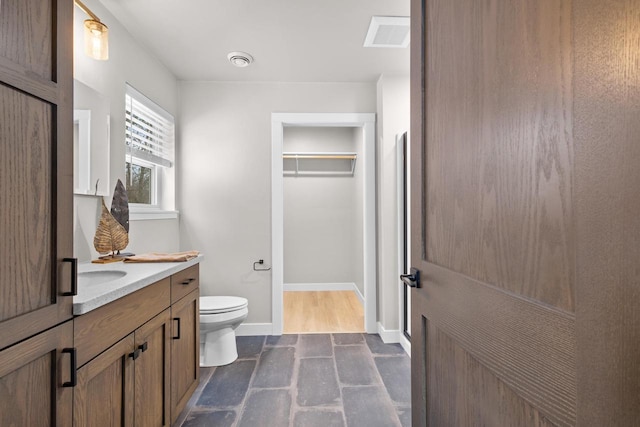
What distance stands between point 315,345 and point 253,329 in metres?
0.64

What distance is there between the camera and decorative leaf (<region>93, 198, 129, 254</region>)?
183 cm

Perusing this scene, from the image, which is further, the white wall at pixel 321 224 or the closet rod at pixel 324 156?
the white wall at pixel 321 224

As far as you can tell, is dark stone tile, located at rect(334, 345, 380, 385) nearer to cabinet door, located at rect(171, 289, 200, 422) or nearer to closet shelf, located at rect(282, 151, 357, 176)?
cabinet door, located at rect(171, 289, 200, 422)

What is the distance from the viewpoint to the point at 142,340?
1.40 m

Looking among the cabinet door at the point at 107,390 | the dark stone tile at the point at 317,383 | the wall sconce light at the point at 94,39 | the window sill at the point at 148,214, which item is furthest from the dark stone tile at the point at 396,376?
the wall sconce light at the point at 94,39

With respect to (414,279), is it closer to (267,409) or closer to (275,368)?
(267,409)

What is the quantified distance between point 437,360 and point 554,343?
52 centimetres

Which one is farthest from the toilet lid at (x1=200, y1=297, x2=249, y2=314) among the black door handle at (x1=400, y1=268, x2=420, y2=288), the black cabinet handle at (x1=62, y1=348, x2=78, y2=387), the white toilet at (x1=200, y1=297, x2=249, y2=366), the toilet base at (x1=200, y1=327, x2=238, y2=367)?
the black door handle at (x1=400, y1=268, x2=420, y2=288)

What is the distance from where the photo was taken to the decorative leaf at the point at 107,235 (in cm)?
183

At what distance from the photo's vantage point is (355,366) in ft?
8.21

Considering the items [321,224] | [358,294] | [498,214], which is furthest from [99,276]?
[321,224]

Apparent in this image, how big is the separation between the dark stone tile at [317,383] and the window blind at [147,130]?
203 centimetres

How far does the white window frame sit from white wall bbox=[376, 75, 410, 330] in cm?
191

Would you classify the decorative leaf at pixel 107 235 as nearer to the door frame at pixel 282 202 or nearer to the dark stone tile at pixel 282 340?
the door frame at pixel 282 202
